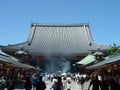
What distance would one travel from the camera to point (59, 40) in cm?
7188

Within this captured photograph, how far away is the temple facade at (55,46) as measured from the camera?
64375 mm

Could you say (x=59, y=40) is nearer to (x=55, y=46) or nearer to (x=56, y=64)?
(x=55, y=46)

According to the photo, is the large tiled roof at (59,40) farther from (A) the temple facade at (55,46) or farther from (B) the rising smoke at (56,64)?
(B) the rising smoke at (56,64)

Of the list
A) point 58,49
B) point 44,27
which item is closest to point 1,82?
point 58,49

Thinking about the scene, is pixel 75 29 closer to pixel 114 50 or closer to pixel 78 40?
pixel 78 40

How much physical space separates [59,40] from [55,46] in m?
3.21

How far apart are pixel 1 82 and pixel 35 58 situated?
4468 centimetres

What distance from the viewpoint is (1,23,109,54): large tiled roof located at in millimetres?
66375

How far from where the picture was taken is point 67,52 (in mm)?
65938

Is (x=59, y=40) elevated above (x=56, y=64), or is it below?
above

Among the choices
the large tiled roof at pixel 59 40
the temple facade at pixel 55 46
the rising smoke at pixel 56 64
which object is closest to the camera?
the temple facade at pixel 55 46

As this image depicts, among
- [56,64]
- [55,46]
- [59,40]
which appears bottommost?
Answer: [56,64]

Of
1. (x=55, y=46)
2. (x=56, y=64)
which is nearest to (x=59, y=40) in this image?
(x=55, y=46)

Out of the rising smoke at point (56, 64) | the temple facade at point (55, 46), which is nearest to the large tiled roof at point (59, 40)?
the temple facade at point (55, 46)
